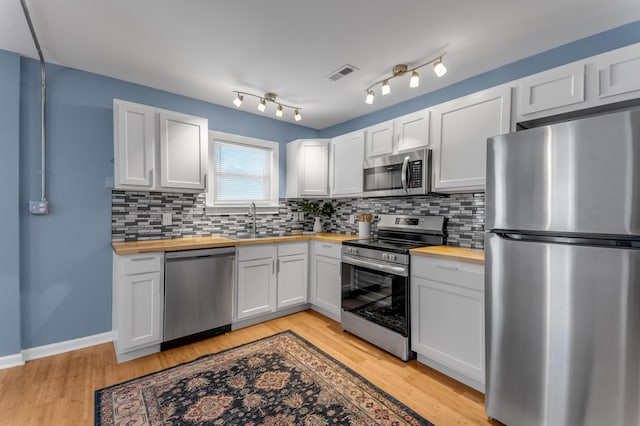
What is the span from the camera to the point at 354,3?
1764mm

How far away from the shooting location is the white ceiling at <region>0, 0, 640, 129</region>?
180cm

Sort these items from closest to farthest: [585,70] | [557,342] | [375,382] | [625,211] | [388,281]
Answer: [625,211] < [557,342] < [585,70] < [375,382] < [388,281]

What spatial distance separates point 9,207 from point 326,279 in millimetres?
2946

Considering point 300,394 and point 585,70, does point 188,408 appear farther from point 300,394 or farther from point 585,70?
point 585,70

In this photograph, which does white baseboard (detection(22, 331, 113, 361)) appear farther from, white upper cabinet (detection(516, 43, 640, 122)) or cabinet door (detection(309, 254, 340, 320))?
white upper cabinet (detection(516, 43, 640, 122))

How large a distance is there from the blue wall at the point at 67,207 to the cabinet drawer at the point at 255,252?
1268 millimetres

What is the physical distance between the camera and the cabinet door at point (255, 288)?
3059 mm

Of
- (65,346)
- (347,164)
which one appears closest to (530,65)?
(347,164)

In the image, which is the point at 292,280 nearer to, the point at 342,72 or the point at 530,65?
the point at 342,72

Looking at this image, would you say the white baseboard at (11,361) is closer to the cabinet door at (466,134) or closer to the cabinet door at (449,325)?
the cabinet door at (449,325)

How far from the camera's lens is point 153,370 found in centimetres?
230

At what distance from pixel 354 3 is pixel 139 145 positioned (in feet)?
7.31

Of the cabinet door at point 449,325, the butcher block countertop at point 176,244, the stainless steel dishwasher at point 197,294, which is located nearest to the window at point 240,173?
the butcher block countertop at point 176,244

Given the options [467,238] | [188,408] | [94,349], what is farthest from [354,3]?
[94,349]
